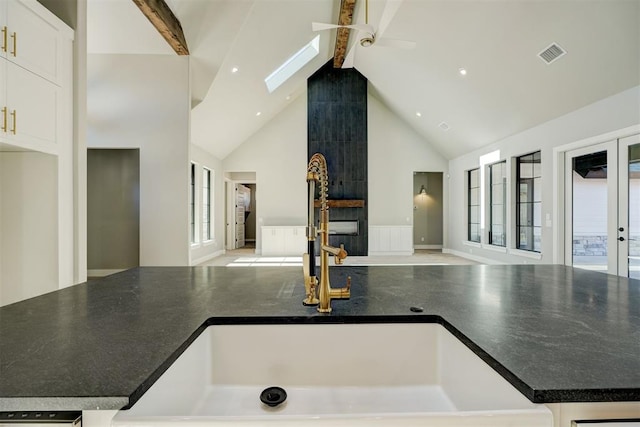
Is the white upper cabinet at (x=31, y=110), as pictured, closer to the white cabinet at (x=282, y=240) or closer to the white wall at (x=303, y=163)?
the white cabinet at (x=282, y=240)

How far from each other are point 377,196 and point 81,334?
8.58 m

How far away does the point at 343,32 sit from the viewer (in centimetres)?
610

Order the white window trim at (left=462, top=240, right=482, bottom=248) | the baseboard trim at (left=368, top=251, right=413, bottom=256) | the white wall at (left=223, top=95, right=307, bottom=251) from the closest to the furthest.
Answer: the white window trim at (left=462, top=240, right=482, bottom=248)
the baseboard trim at (left=368, top=251, right=413, bottom=256)
the white wall at (left=223, top=95, right=307, bottom=251)

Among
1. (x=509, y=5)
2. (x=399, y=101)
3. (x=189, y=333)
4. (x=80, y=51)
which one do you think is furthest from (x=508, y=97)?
(x=189, y=333)

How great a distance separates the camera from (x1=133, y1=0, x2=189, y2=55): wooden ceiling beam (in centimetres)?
339

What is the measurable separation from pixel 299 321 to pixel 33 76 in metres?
2.63

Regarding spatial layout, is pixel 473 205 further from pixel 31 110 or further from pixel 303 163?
pixel 31 110

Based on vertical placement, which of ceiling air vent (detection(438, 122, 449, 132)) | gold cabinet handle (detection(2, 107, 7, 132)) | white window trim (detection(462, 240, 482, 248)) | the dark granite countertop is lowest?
white window trim (detection(462, 240, 482, 248))

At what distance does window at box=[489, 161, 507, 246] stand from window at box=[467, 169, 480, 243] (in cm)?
63

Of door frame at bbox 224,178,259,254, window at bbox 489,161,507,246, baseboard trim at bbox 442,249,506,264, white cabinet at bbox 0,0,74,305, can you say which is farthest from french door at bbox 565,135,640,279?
door frame at bbox 224,178,259,254

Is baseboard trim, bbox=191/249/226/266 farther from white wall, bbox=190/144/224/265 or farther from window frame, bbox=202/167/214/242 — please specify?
window frame, bbox=202/167/214/242

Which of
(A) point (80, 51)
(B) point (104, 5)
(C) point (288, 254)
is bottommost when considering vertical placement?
(C) point (288, 254)

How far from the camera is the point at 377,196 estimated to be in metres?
9.06

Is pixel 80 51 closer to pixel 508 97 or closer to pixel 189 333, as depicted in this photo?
pixel 189 333
